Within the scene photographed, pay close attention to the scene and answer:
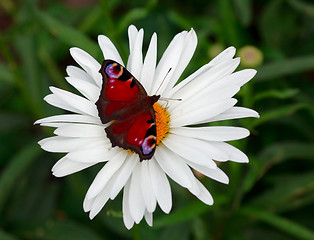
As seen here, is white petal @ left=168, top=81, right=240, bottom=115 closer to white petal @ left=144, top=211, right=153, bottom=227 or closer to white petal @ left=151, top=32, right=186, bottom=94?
white petal @ left=151, top=32, right=186, bottom=94

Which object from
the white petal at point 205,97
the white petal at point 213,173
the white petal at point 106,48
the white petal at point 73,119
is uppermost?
the white petal at point 106,48

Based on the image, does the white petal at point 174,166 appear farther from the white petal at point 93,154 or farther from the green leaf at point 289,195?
the green leaf at point 289,195

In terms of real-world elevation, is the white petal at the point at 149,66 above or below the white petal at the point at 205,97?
above

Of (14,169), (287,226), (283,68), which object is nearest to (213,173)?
(287,226)

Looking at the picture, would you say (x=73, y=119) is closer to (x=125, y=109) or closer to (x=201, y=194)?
(x=125, y=109)

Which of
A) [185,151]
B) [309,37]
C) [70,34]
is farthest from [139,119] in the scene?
[309,37]

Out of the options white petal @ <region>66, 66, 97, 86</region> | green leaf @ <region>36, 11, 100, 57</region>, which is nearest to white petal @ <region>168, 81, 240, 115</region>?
white petal @ <region>66, 66, 97, 86</region>

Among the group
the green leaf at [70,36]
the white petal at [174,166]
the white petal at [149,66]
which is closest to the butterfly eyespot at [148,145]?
the white petal at [174,166]
